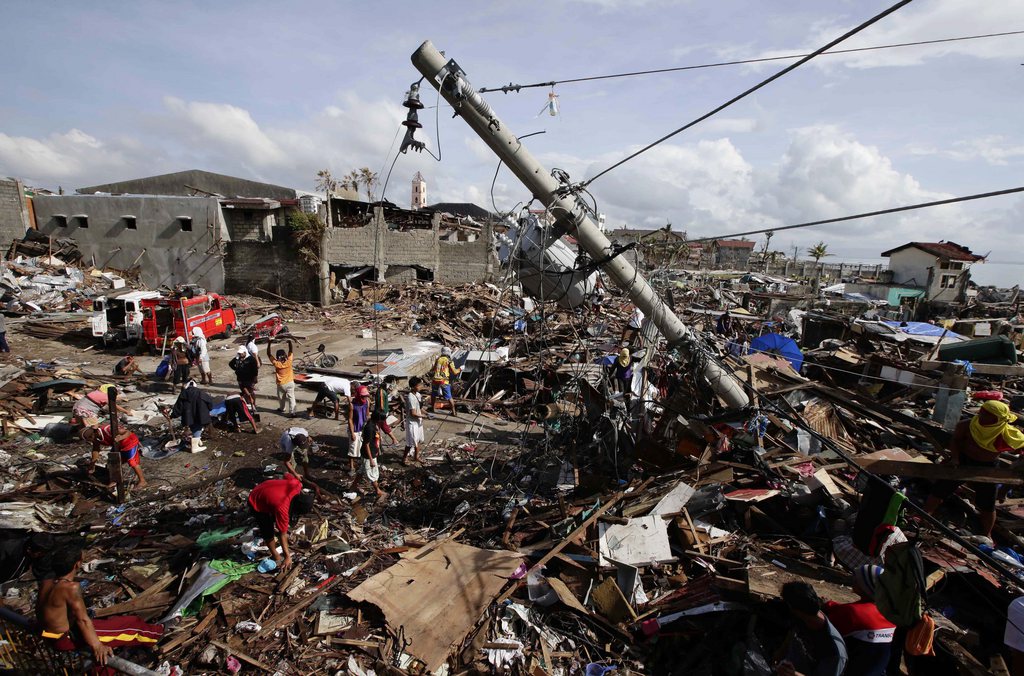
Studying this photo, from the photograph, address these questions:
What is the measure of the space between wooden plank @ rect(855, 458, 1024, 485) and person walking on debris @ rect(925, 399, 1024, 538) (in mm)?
134

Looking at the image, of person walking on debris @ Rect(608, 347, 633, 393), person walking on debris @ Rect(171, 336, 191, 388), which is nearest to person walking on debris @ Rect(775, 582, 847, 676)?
person walking on debris @ Rect(608, 347, 633, 393)

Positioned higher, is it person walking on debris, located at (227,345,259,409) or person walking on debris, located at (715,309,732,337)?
person walking on debris, located at (715,309,732,337)

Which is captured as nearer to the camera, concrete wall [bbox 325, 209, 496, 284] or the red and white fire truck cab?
the red and white fire truck cab

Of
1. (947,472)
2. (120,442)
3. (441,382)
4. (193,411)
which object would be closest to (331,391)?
(441,382)

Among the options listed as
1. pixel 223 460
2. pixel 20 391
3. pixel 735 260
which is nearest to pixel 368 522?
pixel 223 460

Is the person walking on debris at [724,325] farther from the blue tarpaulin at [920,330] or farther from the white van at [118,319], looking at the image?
the white van at [118,319]

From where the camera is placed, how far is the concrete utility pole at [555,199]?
15.5ft

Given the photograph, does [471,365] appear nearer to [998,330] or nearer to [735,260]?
[998,330]

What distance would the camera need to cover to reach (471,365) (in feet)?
44.3

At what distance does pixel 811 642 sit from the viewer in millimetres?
3652

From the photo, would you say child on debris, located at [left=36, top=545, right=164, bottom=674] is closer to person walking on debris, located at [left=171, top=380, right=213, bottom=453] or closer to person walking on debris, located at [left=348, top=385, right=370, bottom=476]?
person walking on debris, located at [left=348, top=385, right=370, bottom=476]

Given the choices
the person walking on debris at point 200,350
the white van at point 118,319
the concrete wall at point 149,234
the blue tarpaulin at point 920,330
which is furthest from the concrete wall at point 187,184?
the blue tarpaulin at point 920,330

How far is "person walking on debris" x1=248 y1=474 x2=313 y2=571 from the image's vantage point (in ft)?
18.1

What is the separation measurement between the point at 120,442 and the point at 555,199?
7682 millimetres
